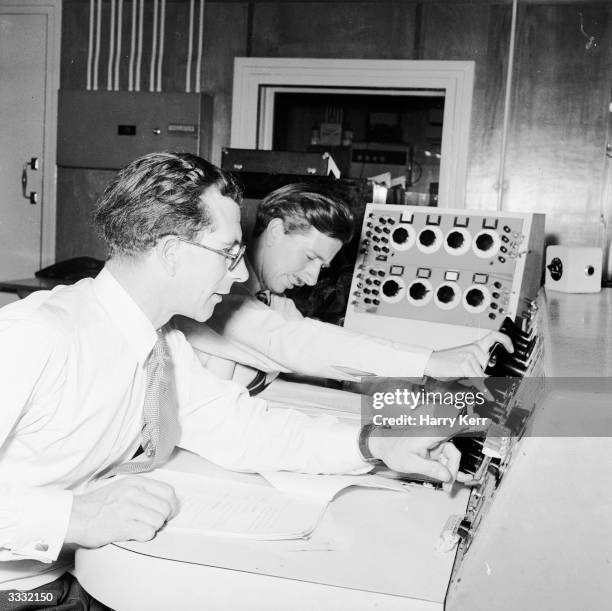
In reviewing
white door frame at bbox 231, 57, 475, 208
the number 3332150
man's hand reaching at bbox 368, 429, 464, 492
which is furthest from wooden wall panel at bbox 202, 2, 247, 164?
the number 3332150

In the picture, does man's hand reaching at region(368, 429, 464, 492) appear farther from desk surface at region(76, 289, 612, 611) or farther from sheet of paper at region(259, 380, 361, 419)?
sheet of paper at region(259, 380, 361, 419)

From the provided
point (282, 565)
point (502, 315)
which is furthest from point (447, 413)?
point (502, 315)

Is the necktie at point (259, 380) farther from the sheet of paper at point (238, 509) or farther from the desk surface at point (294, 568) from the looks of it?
the desk surface at point (294, 568)

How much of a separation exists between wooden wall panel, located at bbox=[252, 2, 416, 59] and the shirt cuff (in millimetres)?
3702

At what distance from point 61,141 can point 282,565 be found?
4142mm

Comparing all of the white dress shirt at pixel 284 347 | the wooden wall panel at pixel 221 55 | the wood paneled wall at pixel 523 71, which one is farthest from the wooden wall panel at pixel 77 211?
the white dress shirt at pixel 284 347

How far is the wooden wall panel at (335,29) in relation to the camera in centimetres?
426

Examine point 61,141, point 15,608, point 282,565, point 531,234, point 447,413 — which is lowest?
point 15,608

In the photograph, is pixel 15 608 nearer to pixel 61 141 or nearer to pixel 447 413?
pixel 447 413

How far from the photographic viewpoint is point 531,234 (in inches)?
111

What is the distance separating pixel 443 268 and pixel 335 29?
6.69 feet

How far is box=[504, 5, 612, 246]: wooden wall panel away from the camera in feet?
13.4

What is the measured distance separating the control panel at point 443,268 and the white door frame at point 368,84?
122 cm

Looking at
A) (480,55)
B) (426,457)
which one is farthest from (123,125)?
(426,457)
